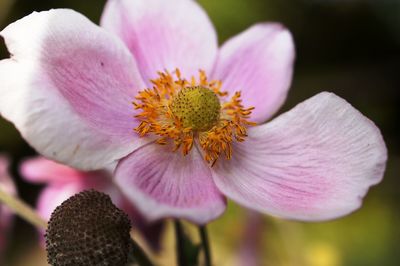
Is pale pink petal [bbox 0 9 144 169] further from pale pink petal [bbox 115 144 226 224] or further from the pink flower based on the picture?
the pink flower

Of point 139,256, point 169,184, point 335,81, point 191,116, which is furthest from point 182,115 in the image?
point 335,81

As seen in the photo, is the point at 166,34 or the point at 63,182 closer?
the point at 166,34

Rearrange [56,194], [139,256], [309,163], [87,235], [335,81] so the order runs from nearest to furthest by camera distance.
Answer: [87,235] < [139,256] < [309,163] < [56,194] < [335,81]

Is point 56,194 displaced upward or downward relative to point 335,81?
upward

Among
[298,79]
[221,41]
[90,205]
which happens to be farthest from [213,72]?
[298,79]

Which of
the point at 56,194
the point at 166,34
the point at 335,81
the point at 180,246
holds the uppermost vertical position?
the point at 166,34

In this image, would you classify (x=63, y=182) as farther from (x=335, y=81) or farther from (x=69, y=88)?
(x=335, y=81)

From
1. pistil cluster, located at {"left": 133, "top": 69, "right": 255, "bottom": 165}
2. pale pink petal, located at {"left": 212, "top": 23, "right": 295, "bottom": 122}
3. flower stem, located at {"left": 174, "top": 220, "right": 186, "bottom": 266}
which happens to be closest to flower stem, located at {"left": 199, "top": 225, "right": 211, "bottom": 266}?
flower stem, located at {"left": 174, "top": 220, "right": 186, "bottom": 266}
